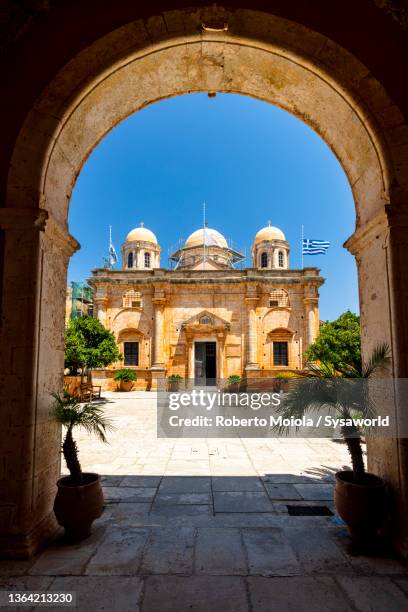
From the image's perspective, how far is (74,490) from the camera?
11.6 feet

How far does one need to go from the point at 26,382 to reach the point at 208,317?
20179 mm

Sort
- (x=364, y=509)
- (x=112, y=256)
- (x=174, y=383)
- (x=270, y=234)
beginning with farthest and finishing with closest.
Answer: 1. (x=270, y=234)
2. (x=112, y=256)
3. (x=174, y=383)
4. (x=364, y=509)

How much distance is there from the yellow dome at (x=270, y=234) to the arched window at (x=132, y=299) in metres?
12.7

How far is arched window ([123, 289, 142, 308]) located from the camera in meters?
23.9

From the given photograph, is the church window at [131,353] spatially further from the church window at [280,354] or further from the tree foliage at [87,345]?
the church window at [280,354]

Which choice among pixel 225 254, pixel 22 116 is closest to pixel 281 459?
pixel 22 116

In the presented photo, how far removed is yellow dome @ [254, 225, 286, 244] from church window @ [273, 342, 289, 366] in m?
10.8

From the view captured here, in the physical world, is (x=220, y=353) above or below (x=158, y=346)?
below

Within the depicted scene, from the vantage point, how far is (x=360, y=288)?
4.36m

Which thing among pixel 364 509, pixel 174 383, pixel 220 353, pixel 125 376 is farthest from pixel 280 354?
pixel 364 509

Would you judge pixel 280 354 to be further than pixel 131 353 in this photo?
No

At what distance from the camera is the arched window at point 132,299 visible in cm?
2389

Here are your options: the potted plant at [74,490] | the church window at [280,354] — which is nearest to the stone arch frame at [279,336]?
the church window at [280,354]

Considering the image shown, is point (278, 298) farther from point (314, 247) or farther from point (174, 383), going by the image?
point (174, 383)
